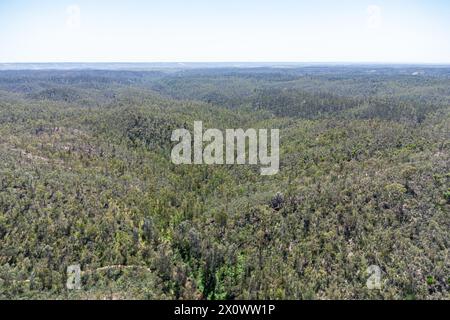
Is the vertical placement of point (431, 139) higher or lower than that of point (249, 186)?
higher

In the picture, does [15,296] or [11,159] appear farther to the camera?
[11,159]

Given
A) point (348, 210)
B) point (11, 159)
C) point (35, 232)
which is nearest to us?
point (35, 232)

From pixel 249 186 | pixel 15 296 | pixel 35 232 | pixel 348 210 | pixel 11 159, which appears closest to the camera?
pixel 15 296

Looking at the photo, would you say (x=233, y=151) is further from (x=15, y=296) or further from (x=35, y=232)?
(x=15, y=296)

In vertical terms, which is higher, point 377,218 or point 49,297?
point 377,218

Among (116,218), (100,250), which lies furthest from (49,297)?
(116,218)

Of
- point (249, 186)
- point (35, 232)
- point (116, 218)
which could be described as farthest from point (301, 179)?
point (35, 232)

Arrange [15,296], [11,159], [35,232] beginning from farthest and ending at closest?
[11,159]
[35,232]
[15,296]

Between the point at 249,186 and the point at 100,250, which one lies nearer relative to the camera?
the point at 100,250

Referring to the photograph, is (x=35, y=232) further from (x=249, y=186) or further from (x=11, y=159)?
(x=249, y=186)
